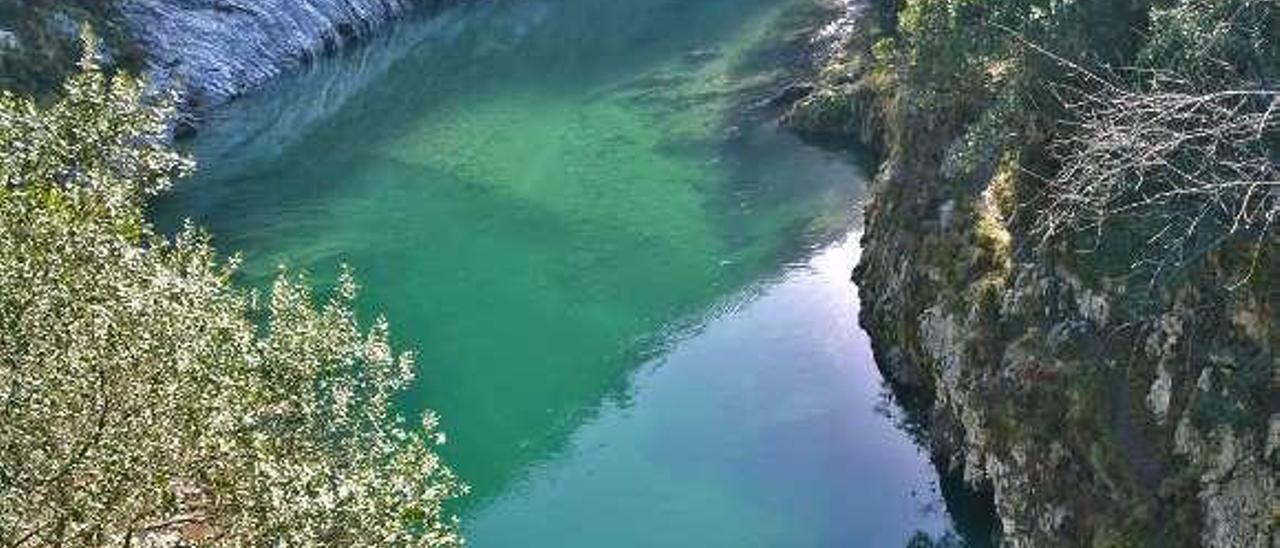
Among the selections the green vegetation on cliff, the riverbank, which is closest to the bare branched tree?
the riverbank

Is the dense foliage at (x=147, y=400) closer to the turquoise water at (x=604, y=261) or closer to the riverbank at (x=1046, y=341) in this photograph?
the riverbank at (x=1046, y=341)

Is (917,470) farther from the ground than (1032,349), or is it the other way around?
(1032,349)

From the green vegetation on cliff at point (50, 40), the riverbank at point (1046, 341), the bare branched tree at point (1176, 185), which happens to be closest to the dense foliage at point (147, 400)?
the bare branched tree at point (1176, 185)

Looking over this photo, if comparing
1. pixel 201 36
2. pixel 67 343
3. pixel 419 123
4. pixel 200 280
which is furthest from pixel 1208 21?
pixel 201 36

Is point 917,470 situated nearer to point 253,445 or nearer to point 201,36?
point 253,445

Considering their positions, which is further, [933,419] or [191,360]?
[933,419]

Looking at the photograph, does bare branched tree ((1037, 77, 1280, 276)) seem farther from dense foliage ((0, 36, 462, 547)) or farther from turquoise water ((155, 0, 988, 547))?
turquoise water ((155, 0, 988, 547))
